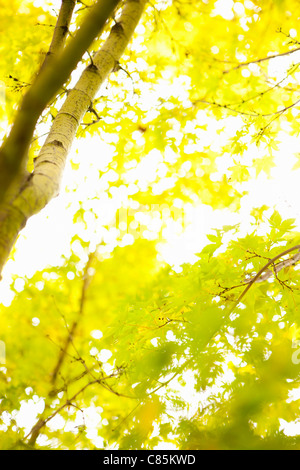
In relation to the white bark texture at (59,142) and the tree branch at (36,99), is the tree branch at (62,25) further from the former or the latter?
the tree branch at (36,99)

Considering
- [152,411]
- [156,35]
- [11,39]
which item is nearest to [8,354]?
[152,411]

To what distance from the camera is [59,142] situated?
1205mm

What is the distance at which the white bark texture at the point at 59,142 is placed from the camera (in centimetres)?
76

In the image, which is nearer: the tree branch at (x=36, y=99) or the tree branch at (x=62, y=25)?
the tree branch at (x=36, y=99)

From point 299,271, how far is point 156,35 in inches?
90.6

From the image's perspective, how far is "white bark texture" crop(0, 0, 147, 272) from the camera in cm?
76

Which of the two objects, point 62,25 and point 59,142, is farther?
point 62,25

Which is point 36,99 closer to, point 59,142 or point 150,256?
point 59,142

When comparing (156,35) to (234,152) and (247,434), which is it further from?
(247,434)

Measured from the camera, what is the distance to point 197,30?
2.54 m

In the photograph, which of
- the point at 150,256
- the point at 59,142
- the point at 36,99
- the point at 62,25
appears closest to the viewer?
the point at 36,99

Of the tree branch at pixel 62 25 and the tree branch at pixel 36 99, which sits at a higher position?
the tree branch at pixel 62 25

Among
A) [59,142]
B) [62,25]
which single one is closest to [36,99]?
[59,142]

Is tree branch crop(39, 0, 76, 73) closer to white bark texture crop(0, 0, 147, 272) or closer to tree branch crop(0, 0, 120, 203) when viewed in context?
white bark texture crop(0, 0, 147, 272)
